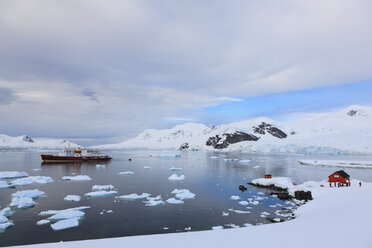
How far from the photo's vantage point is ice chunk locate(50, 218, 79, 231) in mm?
14769

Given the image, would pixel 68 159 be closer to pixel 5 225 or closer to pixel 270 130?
pixel 5 225

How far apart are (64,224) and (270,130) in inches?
7165

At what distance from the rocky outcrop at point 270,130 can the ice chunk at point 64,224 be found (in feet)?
557

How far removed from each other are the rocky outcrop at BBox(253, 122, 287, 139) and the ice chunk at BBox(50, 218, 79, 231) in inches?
6679

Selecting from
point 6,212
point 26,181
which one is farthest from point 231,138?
point 6,212

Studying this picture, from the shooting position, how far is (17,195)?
75.6 ft

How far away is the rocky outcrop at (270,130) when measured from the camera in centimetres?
17562

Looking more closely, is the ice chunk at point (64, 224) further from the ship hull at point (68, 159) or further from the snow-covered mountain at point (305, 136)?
the snow-covered mountain at point (305, 136)

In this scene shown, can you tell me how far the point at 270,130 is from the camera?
180375 mm

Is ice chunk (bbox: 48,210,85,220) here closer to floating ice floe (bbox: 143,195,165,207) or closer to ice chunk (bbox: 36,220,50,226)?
ice chunk (bbox: 36,220,50,226)

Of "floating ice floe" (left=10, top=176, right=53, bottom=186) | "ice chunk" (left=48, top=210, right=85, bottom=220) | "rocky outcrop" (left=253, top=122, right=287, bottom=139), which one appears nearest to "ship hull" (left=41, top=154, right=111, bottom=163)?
"floating ice floe" (left=10, top=176, right=53, bottom=186)

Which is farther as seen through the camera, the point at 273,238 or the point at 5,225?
the point at 5,225

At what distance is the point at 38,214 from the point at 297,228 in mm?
18492

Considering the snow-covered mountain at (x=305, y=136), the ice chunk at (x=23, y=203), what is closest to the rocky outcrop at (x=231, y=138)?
the snow-covered mountain at (x=305, y=136)
